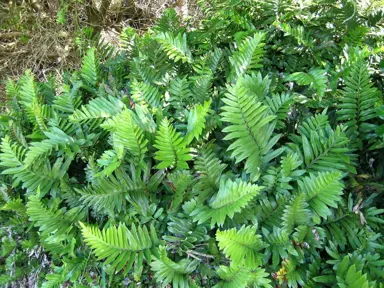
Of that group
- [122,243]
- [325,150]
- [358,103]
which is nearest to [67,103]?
[122,243]

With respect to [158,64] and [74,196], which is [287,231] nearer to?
[74,196]

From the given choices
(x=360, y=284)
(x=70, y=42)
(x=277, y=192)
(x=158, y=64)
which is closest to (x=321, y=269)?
(x=360, y=284)

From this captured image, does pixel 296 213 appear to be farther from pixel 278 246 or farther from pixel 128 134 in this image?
pixel 128 134

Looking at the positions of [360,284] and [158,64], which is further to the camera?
[158,64]

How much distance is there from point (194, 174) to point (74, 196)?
65 cm

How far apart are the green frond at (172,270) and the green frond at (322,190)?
592mm

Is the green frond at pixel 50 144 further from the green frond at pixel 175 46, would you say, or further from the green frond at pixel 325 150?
the green frond at pixel 325 150

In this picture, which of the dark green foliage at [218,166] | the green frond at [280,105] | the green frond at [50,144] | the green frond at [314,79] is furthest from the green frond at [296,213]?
the green frond at [50,144]

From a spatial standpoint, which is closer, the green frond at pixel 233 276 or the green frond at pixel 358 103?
the green frond at pixel 233 276

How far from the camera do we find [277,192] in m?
1.67

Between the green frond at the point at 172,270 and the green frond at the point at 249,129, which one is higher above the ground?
the green frond at the point at 249,129

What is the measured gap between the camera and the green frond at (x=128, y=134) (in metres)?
1.60

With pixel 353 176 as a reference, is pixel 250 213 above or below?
below

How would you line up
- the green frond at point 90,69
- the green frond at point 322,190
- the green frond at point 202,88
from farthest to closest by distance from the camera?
the green frond at point 90,69, the green frond at point 202,88, the green frond at point 322,190
